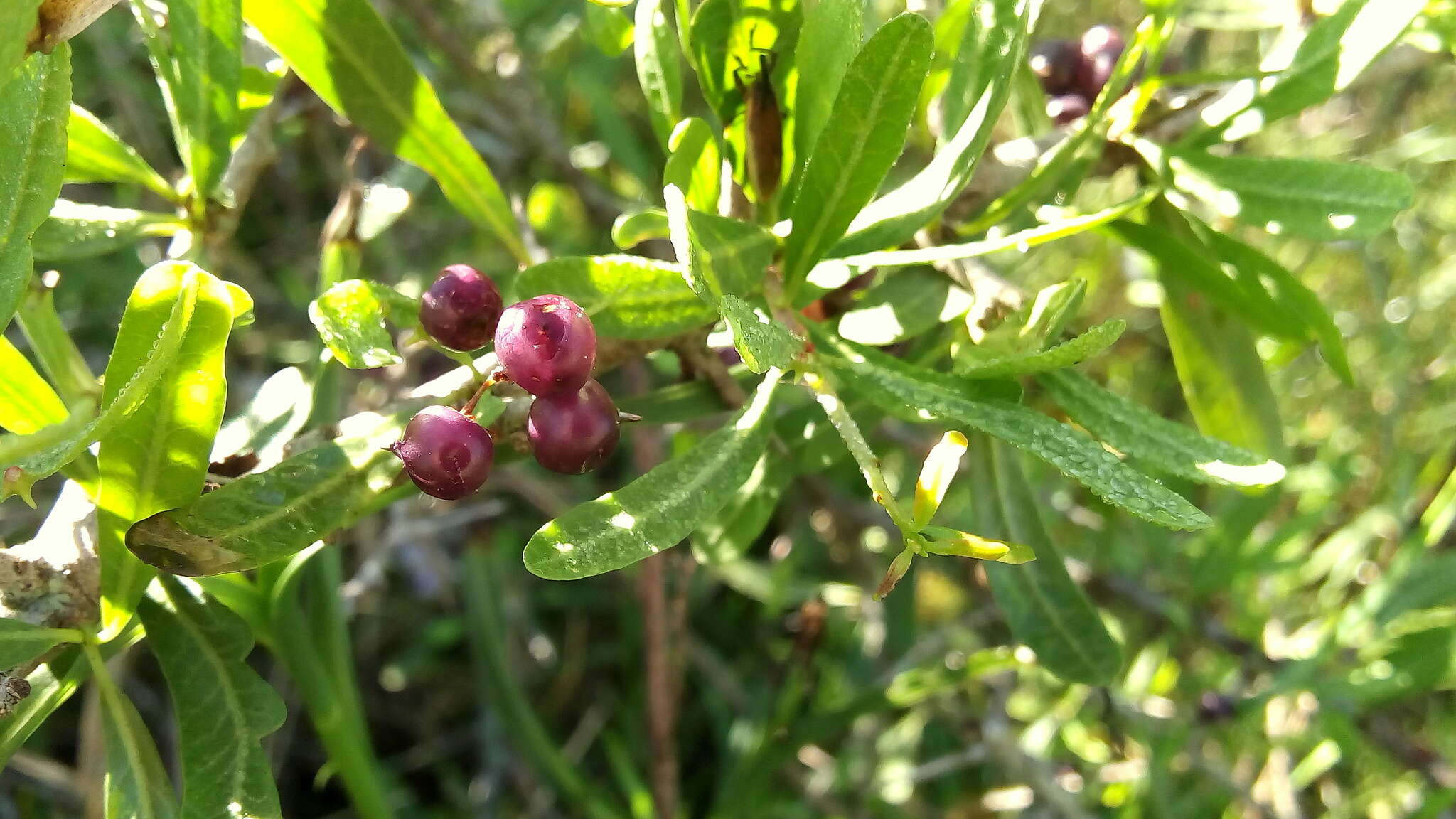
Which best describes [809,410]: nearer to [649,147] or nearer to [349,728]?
[349,728]

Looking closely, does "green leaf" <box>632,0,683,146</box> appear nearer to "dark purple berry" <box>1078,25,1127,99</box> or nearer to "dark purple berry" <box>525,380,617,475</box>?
"dark purple berry" <box>525,380,617,475</box>

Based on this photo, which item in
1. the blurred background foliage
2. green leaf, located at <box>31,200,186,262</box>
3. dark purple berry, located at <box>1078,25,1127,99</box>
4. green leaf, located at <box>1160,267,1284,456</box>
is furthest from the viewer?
the blurred background foliage

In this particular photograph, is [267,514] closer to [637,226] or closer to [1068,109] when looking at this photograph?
[637,226]

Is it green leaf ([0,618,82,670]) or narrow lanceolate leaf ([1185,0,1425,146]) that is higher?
narrow lanceolate leaf ([1185,0,1425,146])

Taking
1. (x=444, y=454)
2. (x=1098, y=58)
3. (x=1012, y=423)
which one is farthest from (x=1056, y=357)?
(x=1098, y=58)

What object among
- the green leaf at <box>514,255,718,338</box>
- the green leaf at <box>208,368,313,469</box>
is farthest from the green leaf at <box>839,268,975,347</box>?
the green leaf at <box>208,368,313,469</box>

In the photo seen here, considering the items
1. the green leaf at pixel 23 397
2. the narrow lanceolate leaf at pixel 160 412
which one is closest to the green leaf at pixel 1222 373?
the narrow lanceolate leaf at pixel 160 412

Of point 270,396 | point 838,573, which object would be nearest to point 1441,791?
point 838,573
